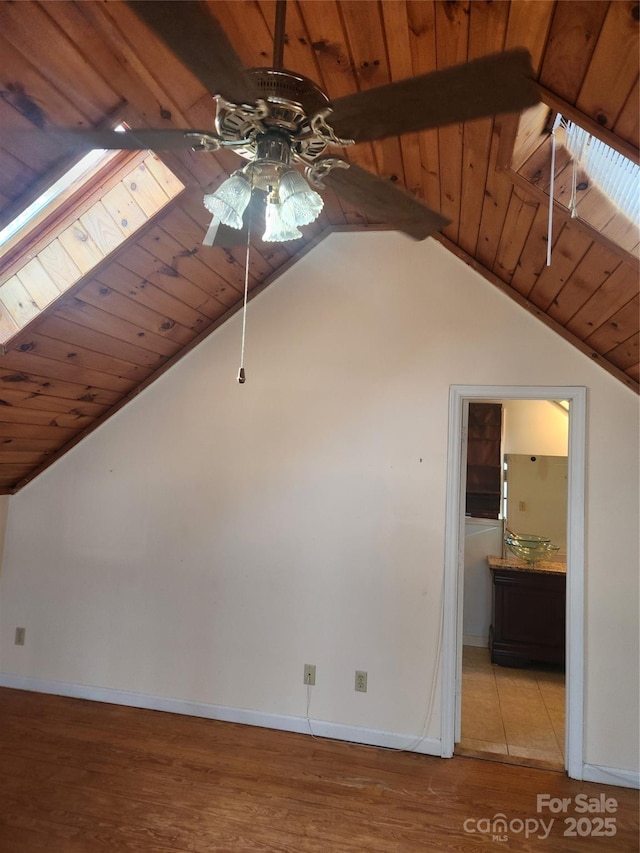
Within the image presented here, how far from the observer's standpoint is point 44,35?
54.3 inches

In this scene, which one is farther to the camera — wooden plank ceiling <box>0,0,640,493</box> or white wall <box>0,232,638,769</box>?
white wall <box>0,232,638,769</box>

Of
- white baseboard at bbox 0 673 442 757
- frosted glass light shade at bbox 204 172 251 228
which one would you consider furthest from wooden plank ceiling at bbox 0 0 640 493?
white baseboard at bbox 0 673 442 757

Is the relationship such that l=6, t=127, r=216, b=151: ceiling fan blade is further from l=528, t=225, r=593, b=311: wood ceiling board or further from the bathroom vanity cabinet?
the bathroom vanity cabinet

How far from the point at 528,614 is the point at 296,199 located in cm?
389

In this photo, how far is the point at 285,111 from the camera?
99cm

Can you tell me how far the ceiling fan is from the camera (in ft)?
2.93

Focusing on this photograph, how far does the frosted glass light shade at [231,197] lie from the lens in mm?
1137

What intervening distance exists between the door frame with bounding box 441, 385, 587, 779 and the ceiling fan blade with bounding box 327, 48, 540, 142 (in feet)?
6.45

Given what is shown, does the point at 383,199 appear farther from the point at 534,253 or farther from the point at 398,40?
the point at 534,253

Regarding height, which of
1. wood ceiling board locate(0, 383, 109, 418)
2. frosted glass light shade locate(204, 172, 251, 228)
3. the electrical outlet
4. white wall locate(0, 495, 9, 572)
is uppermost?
frosted glass light shade locate(204, 172, 251, 228)

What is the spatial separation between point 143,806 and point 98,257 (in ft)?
7.89

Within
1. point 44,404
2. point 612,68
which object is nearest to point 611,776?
point 612,68

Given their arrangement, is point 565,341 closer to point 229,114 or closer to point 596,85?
point 596,85

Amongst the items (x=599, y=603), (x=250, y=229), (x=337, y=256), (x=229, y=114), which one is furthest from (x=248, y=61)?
(x=599, y=603)
